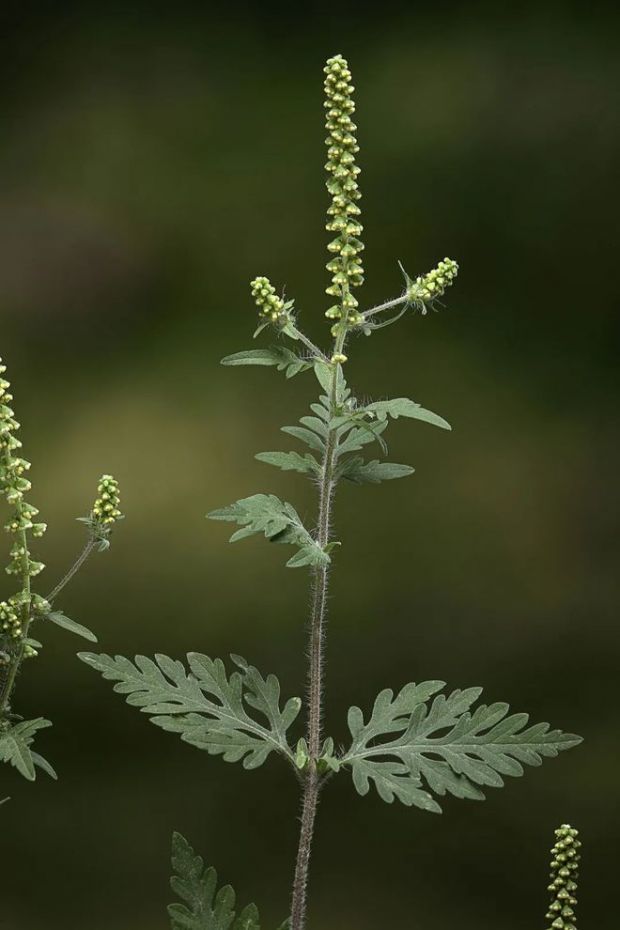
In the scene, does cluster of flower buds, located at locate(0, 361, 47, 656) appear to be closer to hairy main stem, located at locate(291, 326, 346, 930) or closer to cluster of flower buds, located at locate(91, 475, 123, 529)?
cluster of flower buds, located at locate(91, 475, 123, 529)

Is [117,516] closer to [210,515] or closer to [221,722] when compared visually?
[210,515]

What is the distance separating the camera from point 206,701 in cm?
127

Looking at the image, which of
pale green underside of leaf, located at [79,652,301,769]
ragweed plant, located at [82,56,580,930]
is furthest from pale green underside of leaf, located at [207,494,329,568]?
pale green underside of leaf, located at [79,652,301,769]

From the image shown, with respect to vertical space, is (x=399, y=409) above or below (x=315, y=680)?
above

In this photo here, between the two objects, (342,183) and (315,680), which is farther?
(315,680)

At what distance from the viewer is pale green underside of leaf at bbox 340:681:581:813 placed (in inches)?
48.4

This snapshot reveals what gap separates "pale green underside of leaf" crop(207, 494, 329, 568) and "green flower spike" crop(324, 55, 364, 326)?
0.59ft

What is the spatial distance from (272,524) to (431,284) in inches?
10.1

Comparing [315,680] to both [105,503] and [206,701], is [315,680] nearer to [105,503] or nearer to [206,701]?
[206,701]

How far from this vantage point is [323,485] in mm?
1239

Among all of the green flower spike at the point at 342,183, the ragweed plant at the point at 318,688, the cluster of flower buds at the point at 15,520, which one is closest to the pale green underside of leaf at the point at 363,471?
the ragweed plant at the point at 318,688

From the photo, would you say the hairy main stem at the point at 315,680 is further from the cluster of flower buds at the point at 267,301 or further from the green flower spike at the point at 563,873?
the green flower spike at the point at 563,873

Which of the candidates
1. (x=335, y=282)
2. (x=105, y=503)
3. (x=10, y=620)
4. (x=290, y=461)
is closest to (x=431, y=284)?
(x=335, y=282)

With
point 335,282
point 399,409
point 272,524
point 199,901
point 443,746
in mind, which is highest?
point 335,282
